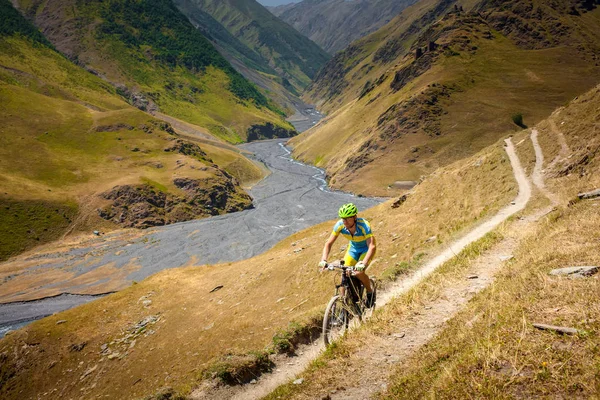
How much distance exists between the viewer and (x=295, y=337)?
14102 mm

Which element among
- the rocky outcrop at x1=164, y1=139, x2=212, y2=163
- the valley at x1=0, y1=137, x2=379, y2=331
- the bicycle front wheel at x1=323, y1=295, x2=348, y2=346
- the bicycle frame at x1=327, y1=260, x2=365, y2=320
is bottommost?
the valley at x1=0, y1=137, x2=379, y2=331

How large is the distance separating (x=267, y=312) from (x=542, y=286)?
1890 centimetres

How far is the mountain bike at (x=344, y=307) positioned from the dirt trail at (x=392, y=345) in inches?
56.8

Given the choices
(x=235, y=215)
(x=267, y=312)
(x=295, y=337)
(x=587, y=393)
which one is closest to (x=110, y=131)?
(x=235, y=215)

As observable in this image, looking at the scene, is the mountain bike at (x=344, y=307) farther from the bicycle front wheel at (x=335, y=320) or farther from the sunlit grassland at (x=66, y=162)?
the sunlit grassland at (x=66, y=162)

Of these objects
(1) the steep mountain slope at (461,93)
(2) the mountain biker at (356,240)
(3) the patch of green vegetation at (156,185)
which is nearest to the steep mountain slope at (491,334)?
(2) the mountain biker at (356,240)

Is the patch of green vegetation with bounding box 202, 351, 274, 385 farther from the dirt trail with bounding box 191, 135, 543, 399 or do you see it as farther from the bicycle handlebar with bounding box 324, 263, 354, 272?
the bicycle handlebar with bounding box 324, 263, 354, 272

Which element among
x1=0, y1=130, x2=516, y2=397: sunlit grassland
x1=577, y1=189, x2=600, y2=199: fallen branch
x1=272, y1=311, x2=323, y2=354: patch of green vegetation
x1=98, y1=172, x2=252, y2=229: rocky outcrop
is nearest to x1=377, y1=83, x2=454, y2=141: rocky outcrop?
x1=98, y1=172, x2=252, y2=229: rocky outcrop

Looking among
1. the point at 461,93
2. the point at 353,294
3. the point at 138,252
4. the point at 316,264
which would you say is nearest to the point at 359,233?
the point at 353,294

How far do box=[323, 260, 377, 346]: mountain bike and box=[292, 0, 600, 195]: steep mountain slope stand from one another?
358 ft

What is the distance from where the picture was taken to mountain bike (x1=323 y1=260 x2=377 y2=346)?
36.2 feet

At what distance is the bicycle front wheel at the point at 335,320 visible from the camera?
1101cm

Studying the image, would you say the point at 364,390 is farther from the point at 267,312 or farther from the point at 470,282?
the point at 267,312

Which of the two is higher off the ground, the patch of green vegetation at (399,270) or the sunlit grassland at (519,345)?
the sunlit grassland at (519,345)
